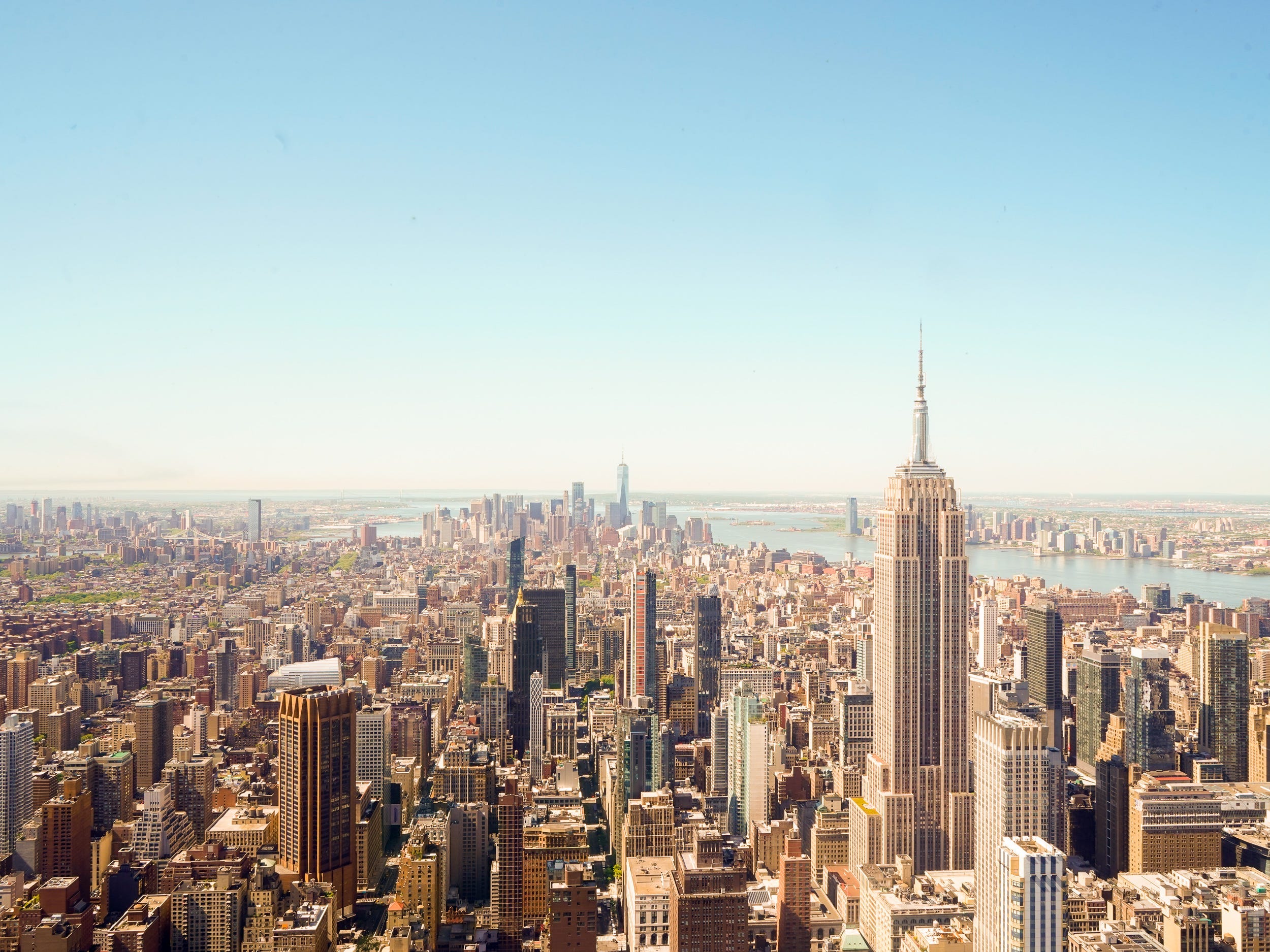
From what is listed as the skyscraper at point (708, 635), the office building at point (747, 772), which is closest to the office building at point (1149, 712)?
the office building at point (747, 772)

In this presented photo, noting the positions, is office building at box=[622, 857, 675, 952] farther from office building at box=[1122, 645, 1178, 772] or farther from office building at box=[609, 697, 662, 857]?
office building at box=[1122, 645, 1178, 772]

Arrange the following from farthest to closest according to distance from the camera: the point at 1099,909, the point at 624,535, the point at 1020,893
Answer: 1. the point at 624,535
2. the point at 1099,909
3. the point at 1020,893

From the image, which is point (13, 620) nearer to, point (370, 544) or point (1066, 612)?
point (370, 544)

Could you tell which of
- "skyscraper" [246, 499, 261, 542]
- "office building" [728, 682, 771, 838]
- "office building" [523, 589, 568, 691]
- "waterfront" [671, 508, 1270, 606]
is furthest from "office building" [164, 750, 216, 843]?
"waterfront" [671, 508, 1270, 606]

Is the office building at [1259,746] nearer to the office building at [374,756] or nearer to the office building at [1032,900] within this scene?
the office building at [1032,900]

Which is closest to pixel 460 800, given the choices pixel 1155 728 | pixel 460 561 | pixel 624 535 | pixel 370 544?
pixel 1155 728

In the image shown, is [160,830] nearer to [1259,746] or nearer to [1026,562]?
[1259,746]
